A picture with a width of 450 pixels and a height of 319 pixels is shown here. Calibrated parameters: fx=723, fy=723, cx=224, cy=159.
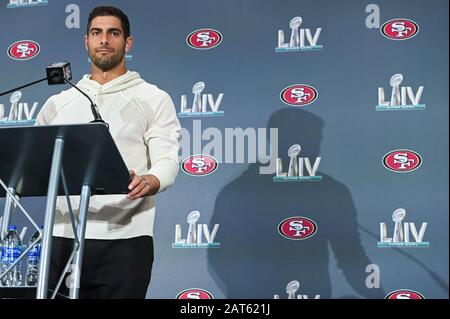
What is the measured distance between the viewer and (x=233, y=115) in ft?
14.7

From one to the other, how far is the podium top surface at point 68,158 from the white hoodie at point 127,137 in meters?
0.29

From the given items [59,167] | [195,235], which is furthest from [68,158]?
[195,235]

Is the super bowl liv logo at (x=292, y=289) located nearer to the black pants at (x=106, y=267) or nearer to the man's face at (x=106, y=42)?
the black pants at (x=106, y=267)

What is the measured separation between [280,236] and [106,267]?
1663 mm

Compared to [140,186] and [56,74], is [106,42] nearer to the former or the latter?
[56,74]

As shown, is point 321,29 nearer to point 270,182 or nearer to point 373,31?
point 373,31

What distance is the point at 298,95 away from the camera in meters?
4.42

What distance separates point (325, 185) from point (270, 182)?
33 cm

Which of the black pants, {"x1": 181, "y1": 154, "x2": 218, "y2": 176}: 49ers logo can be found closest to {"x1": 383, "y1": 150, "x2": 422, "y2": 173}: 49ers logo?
{"x1": 181, "y1": 154, "x2": 218, "y2": 176}: 49ers logo

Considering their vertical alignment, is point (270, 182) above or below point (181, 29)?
below
